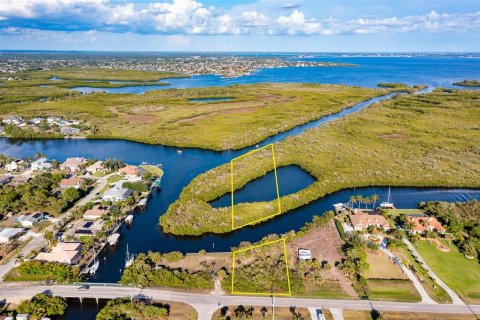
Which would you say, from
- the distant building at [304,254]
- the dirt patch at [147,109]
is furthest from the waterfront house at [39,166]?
the distant building at [304,254]

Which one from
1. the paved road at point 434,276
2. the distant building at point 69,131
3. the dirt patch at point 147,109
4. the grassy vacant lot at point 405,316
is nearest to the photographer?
the grassy vacant lot at point 405,316

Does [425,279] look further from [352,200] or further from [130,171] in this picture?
[130,171]

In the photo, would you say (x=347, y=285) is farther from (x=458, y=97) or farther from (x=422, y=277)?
(x=458, y=97)

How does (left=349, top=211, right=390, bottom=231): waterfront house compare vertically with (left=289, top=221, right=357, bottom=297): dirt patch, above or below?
above

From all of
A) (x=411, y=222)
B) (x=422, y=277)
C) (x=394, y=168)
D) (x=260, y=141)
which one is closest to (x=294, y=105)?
(x=260, y=141)

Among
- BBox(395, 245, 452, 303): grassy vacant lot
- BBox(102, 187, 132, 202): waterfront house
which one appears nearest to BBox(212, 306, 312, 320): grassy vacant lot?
BBox(395, 245, 452, 303): grassy vacant lot

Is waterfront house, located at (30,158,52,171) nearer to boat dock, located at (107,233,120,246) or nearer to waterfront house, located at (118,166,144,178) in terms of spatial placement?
waterfront house, located at (118,166,144,178)

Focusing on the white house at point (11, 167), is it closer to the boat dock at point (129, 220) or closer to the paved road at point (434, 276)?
the boat dock at point (129, 220)
